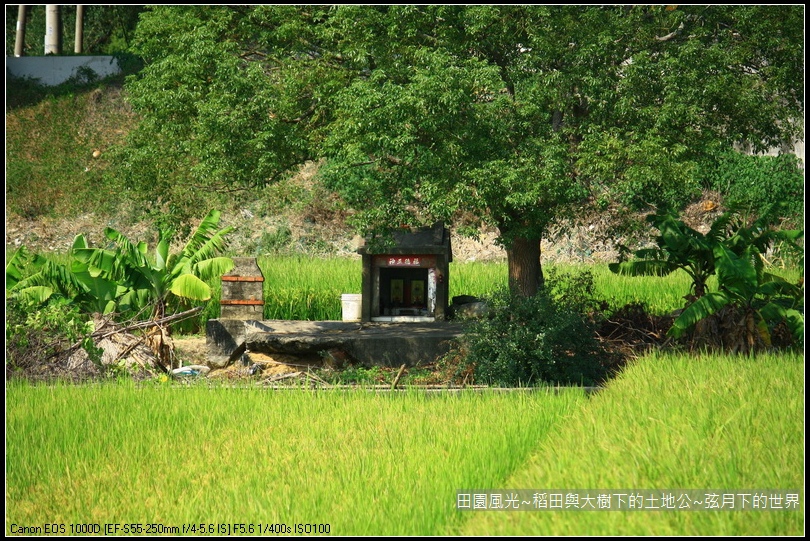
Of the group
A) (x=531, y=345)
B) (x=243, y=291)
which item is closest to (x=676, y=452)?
(x=531, y=345)

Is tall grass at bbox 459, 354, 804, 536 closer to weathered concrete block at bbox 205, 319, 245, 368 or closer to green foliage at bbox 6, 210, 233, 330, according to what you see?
weathered concrete block at bbox 205, 319, 245, 368

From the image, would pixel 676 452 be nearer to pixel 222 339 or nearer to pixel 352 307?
pixel 222 339

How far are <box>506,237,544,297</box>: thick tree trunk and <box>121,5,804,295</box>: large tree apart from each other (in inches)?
1.8

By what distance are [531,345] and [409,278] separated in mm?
4113

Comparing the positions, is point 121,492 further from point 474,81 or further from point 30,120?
point 30,120

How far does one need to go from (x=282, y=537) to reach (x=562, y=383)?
21.1ft

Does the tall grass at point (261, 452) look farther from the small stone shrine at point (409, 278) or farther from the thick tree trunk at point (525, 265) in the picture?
the small stone shrine at point (409, 278)

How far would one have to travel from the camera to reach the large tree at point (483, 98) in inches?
467

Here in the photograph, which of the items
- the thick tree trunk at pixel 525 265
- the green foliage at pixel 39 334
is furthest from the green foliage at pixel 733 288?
the green foliage at pixel 39 334

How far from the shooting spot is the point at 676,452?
692 centimetres

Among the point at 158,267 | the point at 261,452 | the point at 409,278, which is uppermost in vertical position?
the point at 158,267

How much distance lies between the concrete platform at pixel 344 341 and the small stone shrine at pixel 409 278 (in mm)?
326

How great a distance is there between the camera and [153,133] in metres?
14.9

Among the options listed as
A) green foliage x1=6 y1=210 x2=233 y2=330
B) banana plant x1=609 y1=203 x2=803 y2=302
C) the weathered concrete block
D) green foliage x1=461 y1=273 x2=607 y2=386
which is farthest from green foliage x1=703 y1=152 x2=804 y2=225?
green foliage x1=6 y1=210 x2=233 y2=330
